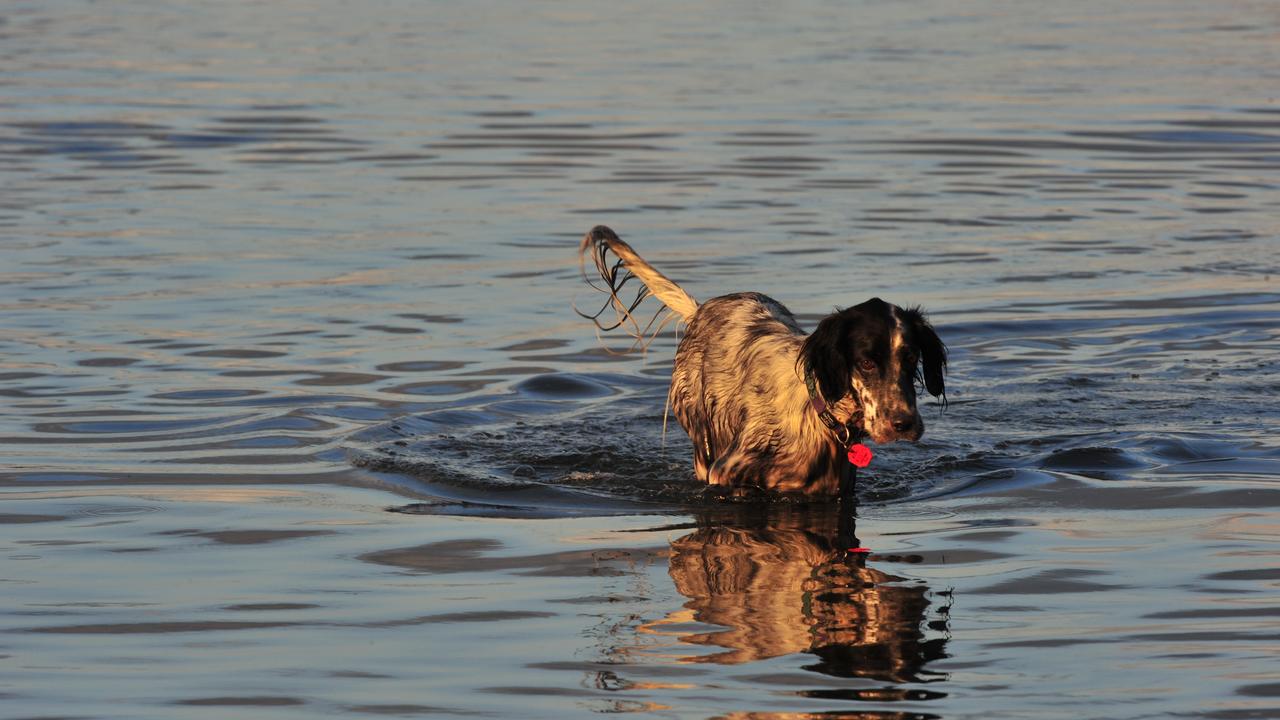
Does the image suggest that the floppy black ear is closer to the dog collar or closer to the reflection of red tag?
the dog collar

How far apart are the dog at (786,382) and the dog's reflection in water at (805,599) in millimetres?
322

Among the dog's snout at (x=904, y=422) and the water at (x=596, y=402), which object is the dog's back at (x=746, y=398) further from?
the dog's snout at (x=904, y=422)

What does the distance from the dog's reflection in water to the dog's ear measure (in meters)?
0.77

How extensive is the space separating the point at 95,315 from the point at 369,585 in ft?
22.4

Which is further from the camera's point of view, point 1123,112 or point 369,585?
point 1123,112

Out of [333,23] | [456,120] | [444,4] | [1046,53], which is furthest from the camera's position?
[444,4]

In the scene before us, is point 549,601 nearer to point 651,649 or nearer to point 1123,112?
point 651,649

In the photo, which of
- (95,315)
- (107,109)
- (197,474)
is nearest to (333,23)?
(107,109)

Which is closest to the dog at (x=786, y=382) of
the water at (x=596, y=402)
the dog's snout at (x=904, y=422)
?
the dog's snout at (x=904, y=422)

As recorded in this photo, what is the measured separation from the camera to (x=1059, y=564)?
804 cm

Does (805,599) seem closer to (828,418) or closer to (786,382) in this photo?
(828,418)

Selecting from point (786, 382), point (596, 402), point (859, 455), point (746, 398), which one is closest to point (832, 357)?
point (859, 455)

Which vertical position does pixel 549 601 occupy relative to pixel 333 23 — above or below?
below

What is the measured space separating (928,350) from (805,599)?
1.59m
